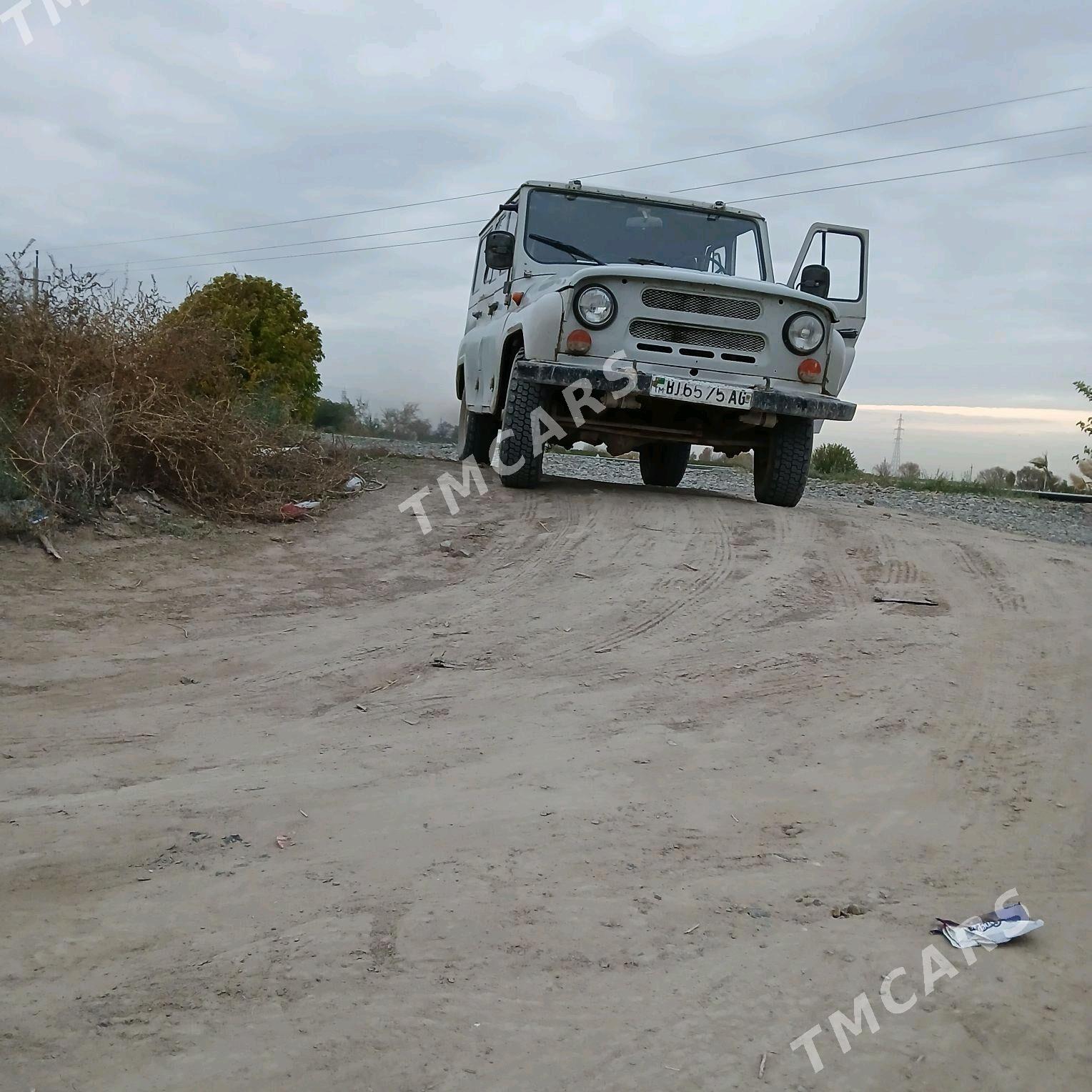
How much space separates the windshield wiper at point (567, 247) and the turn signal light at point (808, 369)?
1.61 m

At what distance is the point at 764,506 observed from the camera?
7160 mm

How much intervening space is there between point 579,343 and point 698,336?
2.44 feet

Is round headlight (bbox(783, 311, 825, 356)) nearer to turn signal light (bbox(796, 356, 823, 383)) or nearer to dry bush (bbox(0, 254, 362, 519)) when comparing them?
turn signal light (bbox(796, 356, 823, 383))

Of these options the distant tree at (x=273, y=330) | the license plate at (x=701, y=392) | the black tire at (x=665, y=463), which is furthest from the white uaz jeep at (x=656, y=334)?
the distant tree at (x=273, y=330)

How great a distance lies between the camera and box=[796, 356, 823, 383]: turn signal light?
6.95 m

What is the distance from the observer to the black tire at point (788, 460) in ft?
24.0

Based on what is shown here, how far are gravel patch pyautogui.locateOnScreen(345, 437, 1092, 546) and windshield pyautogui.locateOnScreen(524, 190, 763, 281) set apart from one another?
1.93 m

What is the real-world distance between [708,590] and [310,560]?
204 centimetres

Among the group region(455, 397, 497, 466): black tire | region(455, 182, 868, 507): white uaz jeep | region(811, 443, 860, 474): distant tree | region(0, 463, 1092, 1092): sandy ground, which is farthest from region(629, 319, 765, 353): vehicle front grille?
region(811, 443, 860, 474): distant tree

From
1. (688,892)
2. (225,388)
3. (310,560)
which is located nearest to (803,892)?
(688,892)

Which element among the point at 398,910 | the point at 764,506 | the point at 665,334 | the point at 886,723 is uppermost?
the point at 665,334

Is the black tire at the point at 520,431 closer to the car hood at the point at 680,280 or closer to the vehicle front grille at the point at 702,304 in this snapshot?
the car hood at the point at 680,280

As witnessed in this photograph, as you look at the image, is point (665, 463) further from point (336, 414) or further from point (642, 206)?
point (336, 414)

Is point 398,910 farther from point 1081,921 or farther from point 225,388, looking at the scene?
point 225,388
